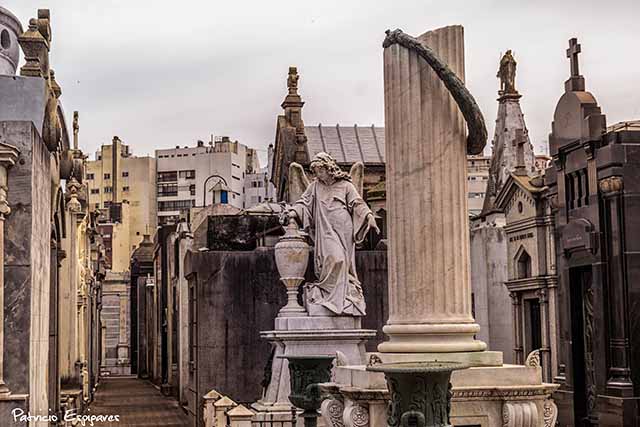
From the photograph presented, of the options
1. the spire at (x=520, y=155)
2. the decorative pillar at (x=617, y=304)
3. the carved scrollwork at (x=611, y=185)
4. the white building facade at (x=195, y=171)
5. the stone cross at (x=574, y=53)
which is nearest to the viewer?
the decorative pillar at (x=617, y=304)

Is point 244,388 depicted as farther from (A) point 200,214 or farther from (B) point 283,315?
(A) point 200,214

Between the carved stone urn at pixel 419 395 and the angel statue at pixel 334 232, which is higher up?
the angel statue at pixel 334 232

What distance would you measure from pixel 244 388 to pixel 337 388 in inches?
257

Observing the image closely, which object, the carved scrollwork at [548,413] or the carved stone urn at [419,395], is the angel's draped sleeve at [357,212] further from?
the carved stone urn at [419,395]

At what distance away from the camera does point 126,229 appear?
72.4 metres

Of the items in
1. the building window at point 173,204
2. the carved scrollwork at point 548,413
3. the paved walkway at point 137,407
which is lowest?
the paved walkway at point 137,407

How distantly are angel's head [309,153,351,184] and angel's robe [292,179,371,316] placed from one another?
6 cm

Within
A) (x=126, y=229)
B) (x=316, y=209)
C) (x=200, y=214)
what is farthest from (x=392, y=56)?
(x=126, y=229)

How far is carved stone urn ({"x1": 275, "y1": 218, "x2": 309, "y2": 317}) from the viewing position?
12023mm

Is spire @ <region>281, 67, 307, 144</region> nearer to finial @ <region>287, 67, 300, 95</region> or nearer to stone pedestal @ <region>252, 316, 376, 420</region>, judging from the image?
finial @ <region>287, 67, 300, 95</region>

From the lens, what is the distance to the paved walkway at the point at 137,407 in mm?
18297

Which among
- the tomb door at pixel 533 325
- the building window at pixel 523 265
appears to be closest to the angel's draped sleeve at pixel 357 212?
the tomb door at pixel 533 325

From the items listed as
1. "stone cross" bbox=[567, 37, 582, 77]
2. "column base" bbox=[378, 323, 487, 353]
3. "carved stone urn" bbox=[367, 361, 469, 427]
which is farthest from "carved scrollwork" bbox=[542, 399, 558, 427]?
"stone cross" bbox=[567, 37, 582, 77]

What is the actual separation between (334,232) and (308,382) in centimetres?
422
